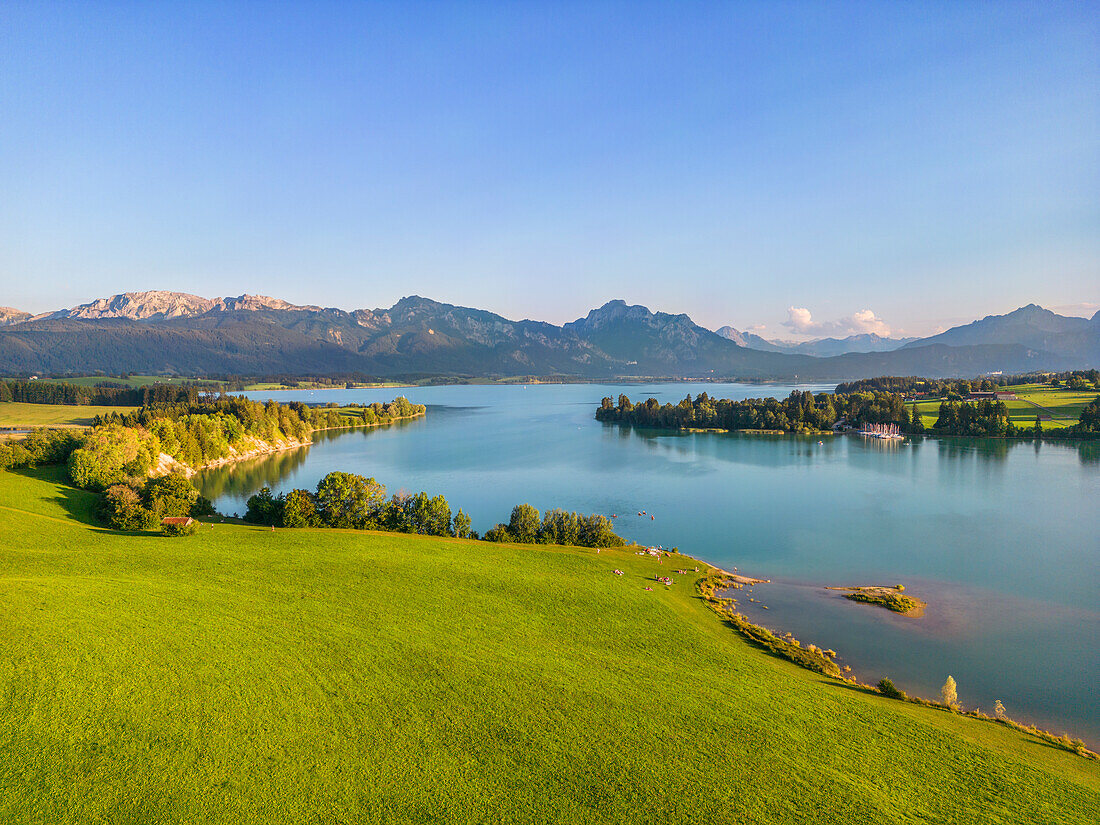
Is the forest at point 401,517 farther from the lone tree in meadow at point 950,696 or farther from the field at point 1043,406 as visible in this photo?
the field at point 1043,406

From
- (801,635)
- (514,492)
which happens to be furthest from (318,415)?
(801,635)

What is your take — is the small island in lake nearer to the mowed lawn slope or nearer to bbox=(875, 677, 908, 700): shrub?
bbox=(875, 677, 908, 700): shrub

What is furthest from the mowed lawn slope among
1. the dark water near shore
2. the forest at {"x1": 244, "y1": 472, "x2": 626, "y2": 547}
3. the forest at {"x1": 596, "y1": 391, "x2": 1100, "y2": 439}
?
the forest at {"x1": 596, "y1": 391, "x2": 1100, "y2": 439}

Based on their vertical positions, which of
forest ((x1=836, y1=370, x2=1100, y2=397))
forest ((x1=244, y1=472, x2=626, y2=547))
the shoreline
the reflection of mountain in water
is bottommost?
the shoreline

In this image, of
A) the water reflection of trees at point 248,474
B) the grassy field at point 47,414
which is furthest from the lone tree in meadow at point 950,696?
the grassy field at point 47,414

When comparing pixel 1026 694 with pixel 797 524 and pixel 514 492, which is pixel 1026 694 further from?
pixel 514 492

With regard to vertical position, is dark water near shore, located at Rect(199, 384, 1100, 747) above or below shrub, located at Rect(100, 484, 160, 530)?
below
